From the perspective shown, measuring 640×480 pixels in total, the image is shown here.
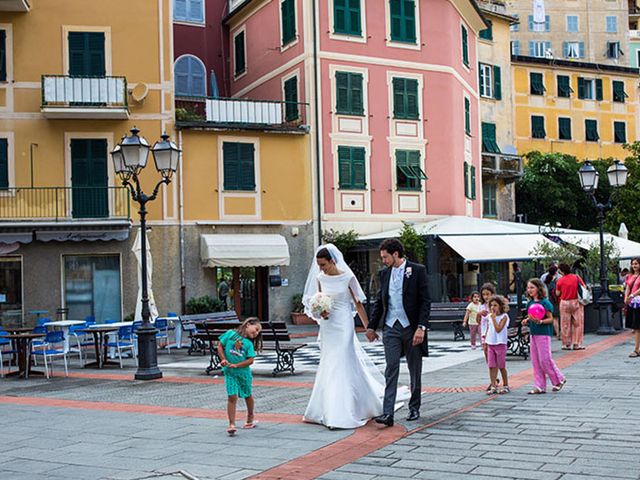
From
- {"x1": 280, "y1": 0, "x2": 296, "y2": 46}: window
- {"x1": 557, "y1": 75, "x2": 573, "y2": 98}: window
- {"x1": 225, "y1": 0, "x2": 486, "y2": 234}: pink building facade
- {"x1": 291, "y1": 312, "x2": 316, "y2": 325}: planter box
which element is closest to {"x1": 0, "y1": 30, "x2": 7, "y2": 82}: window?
{"x1": 225, "y1": 0, "x2": 486, "y2": 234}: pink building facade

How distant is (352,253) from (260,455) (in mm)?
21917

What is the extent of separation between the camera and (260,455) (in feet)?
25.6

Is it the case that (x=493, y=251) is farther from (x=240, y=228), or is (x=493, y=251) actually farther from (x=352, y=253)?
(x=240, y=228)

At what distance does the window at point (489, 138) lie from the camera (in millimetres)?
40438

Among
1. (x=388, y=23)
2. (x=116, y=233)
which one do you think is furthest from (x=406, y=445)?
(x=388, y=23)

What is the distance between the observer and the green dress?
8953mm

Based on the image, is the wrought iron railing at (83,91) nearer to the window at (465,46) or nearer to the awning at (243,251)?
the awning at (243,251)

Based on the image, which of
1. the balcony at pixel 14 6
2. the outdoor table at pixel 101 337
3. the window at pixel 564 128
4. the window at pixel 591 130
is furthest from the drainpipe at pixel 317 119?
the window at pixel 591 130

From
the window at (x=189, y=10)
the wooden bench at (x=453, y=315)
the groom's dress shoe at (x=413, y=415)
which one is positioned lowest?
the groom's dress shoe at (x=413, y=415)

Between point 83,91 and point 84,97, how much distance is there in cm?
19

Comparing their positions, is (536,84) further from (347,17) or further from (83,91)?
(83,91)

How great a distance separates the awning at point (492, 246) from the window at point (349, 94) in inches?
220

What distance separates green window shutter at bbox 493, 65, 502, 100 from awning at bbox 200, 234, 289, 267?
65.7ft

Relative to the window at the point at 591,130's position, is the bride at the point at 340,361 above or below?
below
